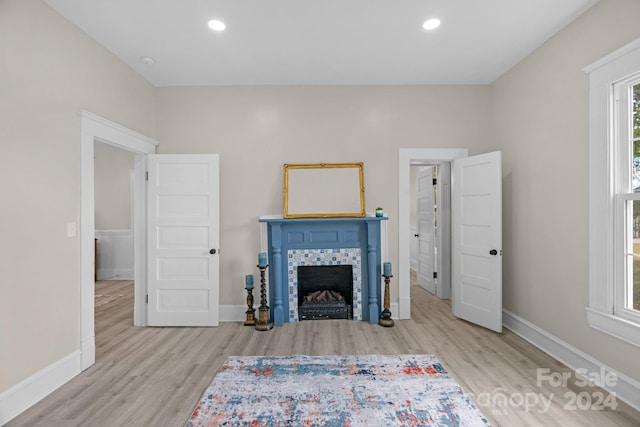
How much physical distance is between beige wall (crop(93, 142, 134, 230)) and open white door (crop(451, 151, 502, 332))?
19.1ft

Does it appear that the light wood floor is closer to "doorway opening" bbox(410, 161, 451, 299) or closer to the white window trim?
the white window trim

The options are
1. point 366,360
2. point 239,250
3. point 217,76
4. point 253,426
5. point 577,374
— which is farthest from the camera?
point 239,250

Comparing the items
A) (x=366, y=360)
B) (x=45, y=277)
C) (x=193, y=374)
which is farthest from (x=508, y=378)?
(x=45, y=277)

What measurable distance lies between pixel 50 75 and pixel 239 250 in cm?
234

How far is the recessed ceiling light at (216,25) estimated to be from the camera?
2.57 metres

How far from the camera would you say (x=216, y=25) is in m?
2.62

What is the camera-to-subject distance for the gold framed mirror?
12.3ft

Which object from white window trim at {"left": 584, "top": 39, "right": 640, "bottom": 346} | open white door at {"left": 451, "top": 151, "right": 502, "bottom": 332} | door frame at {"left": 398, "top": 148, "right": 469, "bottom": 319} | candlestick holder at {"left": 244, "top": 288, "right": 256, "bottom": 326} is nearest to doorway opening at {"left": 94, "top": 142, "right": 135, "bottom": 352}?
candlestick holder at {"left": 244, "top": 288, "right": 256, "bottom": 326}

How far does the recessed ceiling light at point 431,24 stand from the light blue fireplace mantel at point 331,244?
1.97 m

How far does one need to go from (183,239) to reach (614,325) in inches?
155

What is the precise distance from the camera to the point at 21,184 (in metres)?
2.13

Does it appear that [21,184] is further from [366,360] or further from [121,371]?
[366,360]

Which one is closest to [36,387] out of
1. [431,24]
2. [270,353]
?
[270,353]

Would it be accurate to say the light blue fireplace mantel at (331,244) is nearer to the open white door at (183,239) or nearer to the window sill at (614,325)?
the open white door at (183,239)
